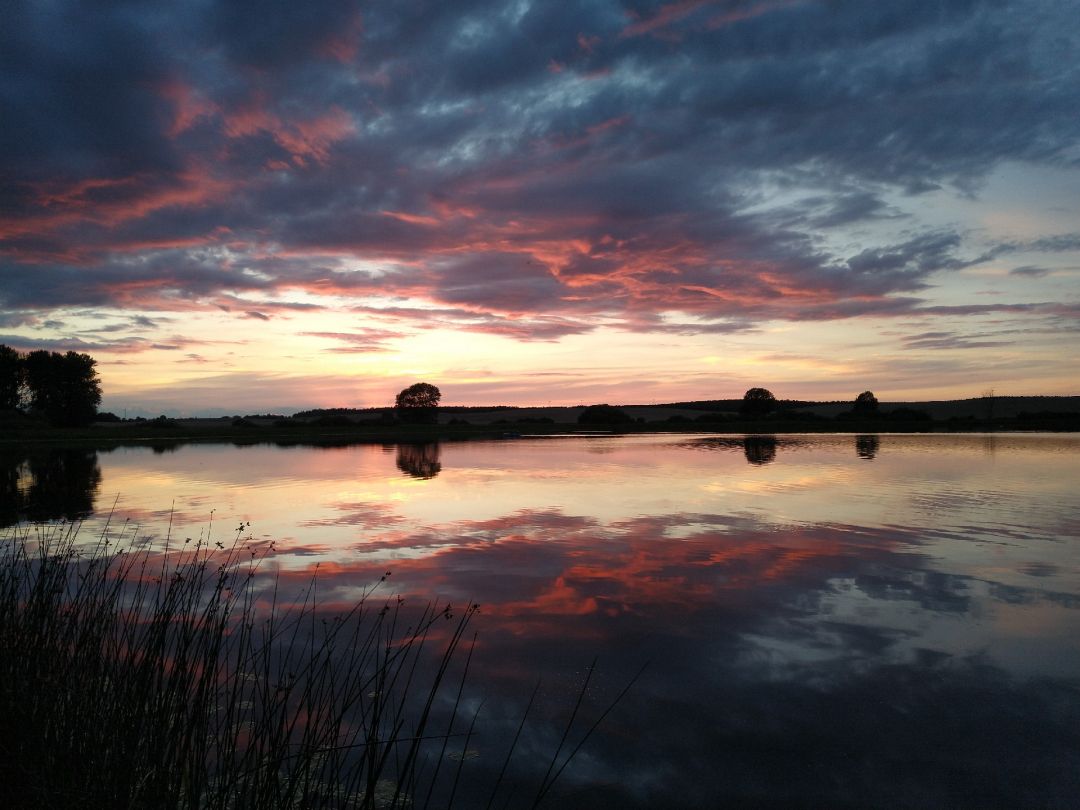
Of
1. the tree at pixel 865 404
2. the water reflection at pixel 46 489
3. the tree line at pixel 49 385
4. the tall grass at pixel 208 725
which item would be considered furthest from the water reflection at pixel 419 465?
the tree at pixel 865 404

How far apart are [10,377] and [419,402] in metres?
74.5

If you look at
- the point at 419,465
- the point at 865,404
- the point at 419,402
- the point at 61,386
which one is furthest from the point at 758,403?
the point at 61,386

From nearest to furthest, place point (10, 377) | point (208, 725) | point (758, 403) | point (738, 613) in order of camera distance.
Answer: point (208, 725) < point (738, 613) < point (10, 377) < point (758, 403)

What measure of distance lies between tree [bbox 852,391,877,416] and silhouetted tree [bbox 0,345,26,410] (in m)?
155

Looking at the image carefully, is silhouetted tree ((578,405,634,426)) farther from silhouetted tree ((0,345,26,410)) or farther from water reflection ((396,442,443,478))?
silhouetted tree ((0,345,26,410))

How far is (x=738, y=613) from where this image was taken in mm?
11492

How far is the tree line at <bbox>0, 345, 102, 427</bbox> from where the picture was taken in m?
110

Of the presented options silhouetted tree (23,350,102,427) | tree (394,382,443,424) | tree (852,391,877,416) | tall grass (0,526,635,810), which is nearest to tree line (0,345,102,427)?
silhouetted tree (23,350,102,427)

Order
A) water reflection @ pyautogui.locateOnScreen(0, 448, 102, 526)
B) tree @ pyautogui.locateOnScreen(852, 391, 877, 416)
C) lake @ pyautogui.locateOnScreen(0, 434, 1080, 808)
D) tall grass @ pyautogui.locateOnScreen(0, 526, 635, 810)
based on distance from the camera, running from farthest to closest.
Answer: tree @ pyautogui.locateOnScreen(852, 391, 877, 416) < water reflection @ pyautogui.locateOnScreen(0, 448, 102, 526) < lake @ pyautogui.locateOnScreen(0, 434, 1080, 808) < tall grass @ pyautogui.locateOnScreen(0, 526, 635, 810)

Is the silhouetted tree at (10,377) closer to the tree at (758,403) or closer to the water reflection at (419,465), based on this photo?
the water reflection at (419,465)

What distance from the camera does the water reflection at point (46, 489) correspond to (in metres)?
20.8

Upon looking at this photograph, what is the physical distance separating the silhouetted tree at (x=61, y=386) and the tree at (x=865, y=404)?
480 feet

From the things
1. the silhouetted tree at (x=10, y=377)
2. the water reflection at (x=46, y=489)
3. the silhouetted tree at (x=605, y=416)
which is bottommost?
the water reflection at (x=46, y=489)

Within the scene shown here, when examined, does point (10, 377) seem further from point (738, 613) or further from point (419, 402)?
point (738, 613)
